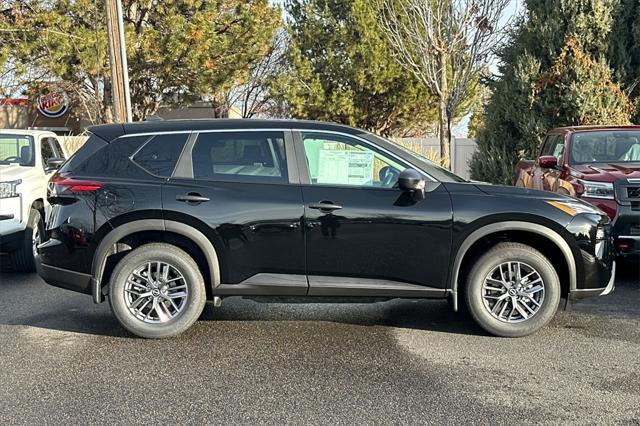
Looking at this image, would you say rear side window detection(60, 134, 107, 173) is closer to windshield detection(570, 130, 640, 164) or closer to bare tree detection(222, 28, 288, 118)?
windshield detection(570, 130, 640, 164)

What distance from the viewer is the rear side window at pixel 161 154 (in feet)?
16.6

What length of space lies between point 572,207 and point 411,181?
137 cm

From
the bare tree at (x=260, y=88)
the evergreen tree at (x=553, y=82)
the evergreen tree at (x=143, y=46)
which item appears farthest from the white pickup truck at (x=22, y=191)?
the bare tree at (x=260, y=88)

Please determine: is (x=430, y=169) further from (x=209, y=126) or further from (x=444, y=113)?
(x=444, y=113)

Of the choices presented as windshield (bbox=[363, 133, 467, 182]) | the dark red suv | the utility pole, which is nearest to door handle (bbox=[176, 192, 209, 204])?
windshield (bbox=[363, 133, 467, 182])

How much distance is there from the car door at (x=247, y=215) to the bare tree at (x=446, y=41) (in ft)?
37.3

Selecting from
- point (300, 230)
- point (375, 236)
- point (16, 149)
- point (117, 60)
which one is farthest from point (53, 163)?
point (117, 60)

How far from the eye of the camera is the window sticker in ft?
16.4

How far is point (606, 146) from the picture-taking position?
793 centimetres

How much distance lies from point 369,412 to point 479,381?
36.0 inches

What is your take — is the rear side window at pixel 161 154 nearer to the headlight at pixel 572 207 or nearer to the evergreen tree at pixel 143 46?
the headlight at pixel 572 207

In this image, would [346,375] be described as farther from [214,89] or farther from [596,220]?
[214,89]

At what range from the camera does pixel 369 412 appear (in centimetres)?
365

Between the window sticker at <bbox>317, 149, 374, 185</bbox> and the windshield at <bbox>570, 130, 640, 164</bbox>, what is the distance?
389cm
